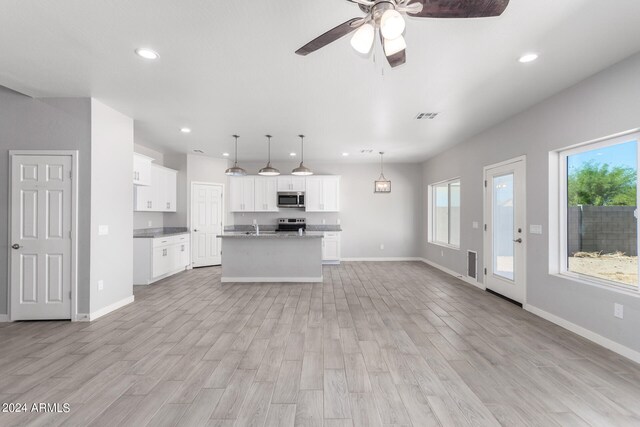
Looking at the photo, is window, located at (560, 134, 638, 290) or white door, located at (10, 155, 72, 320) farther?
white door, located at (10, 155, 72, 320)

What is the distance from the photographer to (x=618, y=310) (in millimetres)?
2863

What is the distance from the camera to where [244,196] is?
7984 millimetres

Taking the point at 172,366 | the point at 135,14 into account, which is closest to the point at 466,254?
A: the point at 172,366

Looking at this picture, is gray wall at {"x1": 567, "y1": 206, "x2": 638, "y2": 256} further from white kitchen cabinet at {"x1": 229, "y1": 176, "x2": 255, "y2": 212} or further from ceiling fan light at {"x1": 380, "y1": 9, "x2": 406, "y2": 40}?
white kitchen cabinet at {"x1": 229, "y1": 176, "x2": 255, "y2": 212}

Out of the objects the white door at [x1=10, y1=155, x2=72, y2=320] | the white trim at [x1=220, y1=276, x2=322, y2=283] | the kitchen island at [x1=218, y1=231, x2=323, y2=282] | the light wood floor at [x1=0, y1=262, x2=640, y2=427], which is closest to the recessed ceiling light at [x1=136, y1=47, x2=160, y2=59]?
the white door at [x1=10, y1=155, x2=72, y2=320]

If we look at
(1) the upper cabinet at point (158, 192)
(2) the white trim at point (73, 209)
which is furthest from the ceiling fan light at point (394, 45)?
(1) the upper cabinet at point (158, 192)

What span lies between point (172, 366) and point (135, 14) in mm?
2845

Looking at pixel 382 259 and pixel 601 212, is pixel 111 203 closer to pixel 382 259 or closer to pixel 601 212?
pixel 601 212

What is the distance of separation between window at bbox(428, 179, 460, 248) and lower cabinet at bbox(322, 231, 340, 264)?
8.19 ft

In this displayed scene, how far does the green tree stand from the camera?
2.98 m

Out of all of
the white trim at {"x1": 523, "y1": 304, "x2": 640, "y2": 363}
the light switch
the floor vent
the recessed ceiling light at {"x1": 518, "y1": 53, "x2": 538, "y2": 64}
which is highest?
the recessed ceiling light at {"x1": 518, "y1": 53, "x2": 538, "y2": 64}

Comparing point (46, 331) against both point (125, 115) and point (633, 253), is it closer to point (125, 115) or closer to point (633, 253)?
point (125, 115)

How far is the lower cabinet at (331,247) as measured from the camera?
7.84 metres

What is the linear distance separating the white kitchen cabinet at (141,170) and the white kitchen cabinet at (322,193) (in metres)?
3.72
